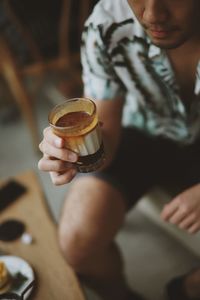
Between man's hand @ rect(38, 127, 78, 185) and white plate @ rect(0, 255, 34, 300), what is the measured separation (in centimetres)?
25

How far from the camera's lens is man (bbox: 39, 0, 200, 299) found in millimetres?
1078

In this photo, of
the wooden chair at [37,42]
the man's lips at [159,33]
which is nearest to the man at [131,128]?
the man's lips at [159,33]

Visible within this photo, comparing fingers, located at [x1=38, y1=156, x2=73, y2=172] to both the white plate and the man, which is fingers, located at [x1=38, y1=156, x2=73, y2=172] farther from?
the white plate

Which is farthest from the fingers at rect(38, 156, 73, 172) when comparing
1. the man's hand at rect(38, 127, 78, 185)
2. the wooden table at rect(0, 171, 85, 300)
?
the wooden table at rect(0, 171, 85, 300)

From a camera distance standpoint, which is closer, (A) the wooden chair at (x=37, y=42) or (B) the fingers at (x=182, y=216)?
(B) the fingers at (x=182, y=216)

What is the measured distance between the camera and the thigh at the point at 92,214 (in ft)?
4.12

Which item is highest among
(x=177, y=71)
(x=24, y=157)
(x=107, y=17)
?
(x=107, y=17)

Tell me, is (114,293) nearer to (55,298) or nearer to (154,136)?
(55,298)

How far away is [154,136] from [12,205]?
1.72ft

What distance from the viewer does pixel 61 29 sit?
7.78ft

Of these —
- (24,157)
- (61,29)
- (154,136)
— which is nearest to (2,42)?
(61,29)

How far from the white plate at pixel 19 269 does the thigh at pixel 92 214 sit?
0.17 m

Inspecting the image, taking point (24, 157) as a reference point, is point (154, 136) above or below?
above

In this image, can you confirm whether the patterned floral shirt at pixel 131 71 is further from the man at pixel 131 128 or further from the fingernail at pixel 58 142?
the fingernail at pixel 58 142
